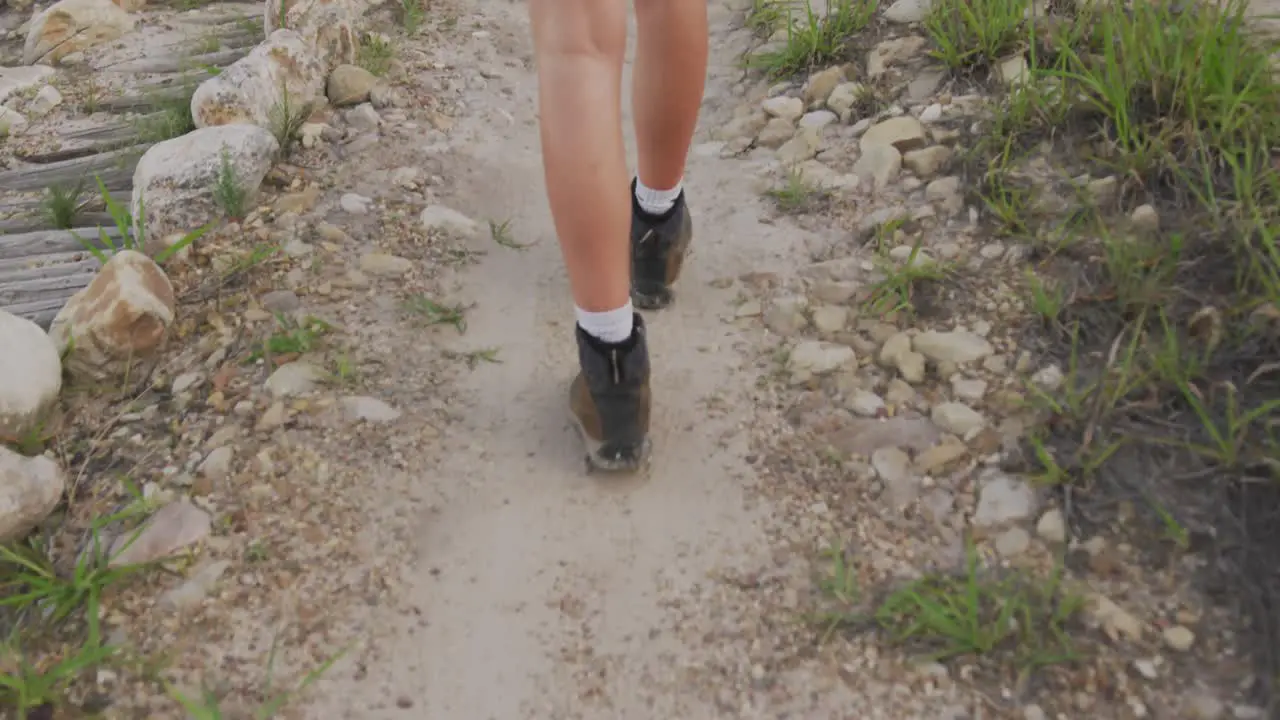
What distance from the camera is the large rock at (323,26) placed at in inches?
116

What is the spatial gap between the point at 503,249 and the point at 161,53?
6.04 feet

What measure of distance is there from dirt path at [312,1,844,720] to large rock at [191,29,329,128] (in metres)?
0.78

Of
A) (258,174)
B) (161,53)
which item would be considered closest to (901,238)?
(258,174)

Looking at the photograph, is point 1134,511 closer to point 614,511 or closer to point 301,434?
point 614,511

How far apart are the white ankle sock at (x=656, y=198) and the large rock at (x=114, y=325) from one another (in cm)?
98

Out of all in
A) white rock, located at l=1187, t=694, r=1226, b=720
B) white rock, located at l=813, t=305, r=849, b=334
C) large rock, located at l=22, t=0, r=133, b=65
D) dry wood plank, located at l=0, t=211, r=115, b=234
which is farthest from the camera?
large rock, located at l=22, t=0, r=133, b=65

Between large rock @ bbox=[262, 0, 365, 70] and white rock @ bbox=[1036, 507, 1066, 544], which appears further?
large rock @ bbox=[262, 0, 365, 70]

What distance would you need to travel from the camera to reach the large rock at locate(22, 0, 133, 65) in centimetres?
360

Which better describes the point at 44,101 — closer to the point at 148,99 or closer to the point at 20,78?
the point at 20,78

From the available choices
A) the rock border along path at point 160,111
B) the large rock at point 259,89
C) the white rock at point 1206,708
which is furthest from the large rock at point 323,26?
the white rock at point 1206,708

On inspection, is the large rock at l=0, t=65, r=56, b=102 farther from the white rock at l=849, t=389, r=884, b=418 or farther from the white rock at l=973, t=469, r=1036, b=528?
the white rock at l=973, t=469, r=1036, b=528

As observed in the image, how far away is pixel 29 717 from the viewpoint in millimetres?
1404

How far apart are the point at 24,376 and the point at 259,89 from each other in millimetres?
1112

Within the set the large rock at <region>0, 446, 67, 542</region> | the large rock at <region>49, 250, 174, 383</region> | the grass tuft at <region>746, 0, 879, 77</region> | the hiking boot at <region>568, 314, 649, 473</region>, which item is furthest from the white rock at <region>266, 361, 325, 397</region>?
the grass tuft at <region>746, 0, 879, 77</region>
